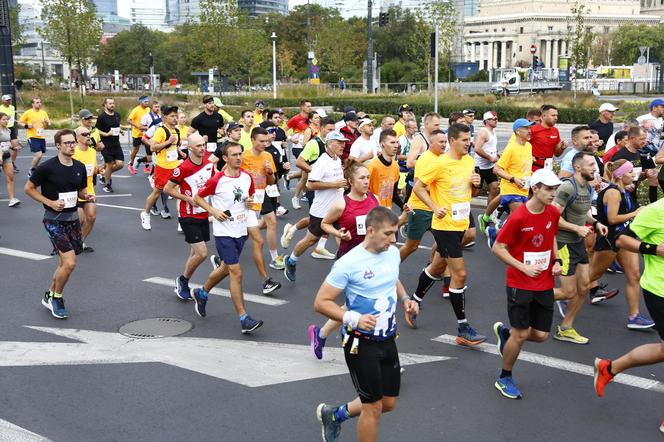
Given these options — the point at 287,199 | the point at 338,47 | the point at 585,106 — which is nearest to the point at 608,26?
the point at 338,47

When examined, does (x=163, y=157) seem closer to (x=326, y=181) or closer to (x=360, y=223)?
(x=326, y=181)

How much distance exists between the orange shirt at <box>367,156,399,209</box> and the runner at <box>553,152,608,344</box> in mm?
2202

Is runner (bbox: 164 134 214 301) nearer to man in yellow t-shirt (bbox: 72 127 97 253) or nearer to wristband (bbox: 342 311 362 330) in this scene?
man in yellow t-shirt (bbox: 72 127 97 253)

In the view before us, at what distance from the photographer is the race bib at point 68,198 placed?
338 inches

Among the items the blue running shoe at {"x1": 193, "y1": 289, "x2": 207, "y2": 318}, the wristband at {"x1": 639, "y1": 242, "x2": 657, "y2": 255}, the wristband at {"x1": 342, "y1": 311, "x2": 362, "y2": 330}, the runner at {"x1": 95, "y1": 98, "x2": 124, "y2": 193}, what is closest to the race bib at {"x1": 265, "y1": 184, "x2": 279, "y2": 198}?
the blue running shoe at {"x1": 193, "y1": 289, "x2": 207, "y2": 318}

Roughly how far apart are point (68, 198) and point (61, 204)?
17 centimetres

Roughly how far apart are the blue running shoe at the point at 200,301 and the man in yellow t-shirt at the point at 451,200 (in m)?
2.37

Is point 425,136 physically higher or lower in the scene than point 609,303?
higher

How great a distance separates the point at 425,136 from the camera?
36.9 ft

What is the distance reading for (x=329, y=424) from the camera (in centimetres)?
526

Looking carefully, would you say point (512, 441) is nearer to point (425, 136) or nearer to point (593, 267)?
point (593, 267)

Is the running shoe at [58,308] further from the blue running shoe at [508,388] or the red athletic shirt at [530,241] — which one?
the red athletic shirt at [530,241]

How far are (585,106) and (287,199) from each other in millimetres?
26455

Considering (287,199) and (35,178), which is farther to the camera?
(287,199)
